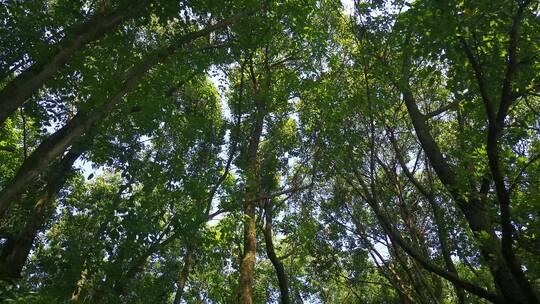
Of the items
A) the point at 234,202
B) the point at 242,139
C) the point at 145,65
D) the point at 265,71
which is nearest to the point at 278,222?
the point at 242,139

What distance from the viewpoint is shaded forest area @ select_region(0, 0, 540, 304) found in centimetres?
592

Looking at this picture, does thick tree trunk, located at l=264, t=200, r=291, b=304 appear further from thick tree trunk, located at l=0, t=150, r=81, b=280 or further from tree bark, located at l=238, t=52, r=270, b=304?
thick tree trunk, located at l=0, t=150, r=81, b=280

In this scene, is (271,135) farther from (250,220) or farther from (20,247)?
(20,247)

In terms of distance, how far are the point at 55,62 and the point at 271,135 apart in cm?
1068

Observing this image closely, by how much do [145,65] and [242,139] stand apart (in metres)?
7.67

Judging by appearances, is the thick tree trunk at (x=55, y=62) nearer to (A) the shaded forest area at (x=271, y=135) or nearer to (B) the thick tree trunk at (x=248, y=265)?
(A) the shaded forest area at (x=271, y=135)

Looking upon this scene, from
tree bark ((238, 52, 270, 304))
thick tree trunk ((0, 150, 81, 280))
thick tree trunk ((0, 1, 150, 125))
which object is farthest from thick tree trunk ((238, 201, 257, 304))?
thick tree trunk ((0, 1, 150, 125))

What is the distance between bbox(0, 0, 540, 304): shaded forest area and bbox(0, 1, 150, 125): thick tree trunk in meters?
0.03

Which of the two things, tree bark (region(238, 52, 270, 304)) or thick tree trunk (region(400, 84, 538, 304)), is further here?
tree bark (region(238, 52, 270, 304))

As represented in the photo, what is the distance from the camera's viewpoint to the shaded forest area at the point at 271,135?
233 inches

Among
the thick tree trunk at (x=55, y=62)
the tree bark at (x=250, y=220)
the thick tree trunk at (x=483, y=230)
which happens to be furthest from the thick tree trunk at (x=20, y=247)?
the thick tree trunk at (x=483, y=230)

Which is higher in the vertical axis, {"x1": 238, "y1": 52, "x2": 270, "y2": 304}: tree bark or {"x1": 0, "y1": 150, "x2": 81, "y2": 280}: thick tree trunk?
{"x1": 238, "y1": 52, "x2": 270, "y2": 304}: tree bark

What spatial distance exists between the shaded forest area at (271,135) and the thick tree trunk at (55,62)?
0.10 feet

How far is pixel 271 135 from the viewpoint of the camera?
16406 millimetres
